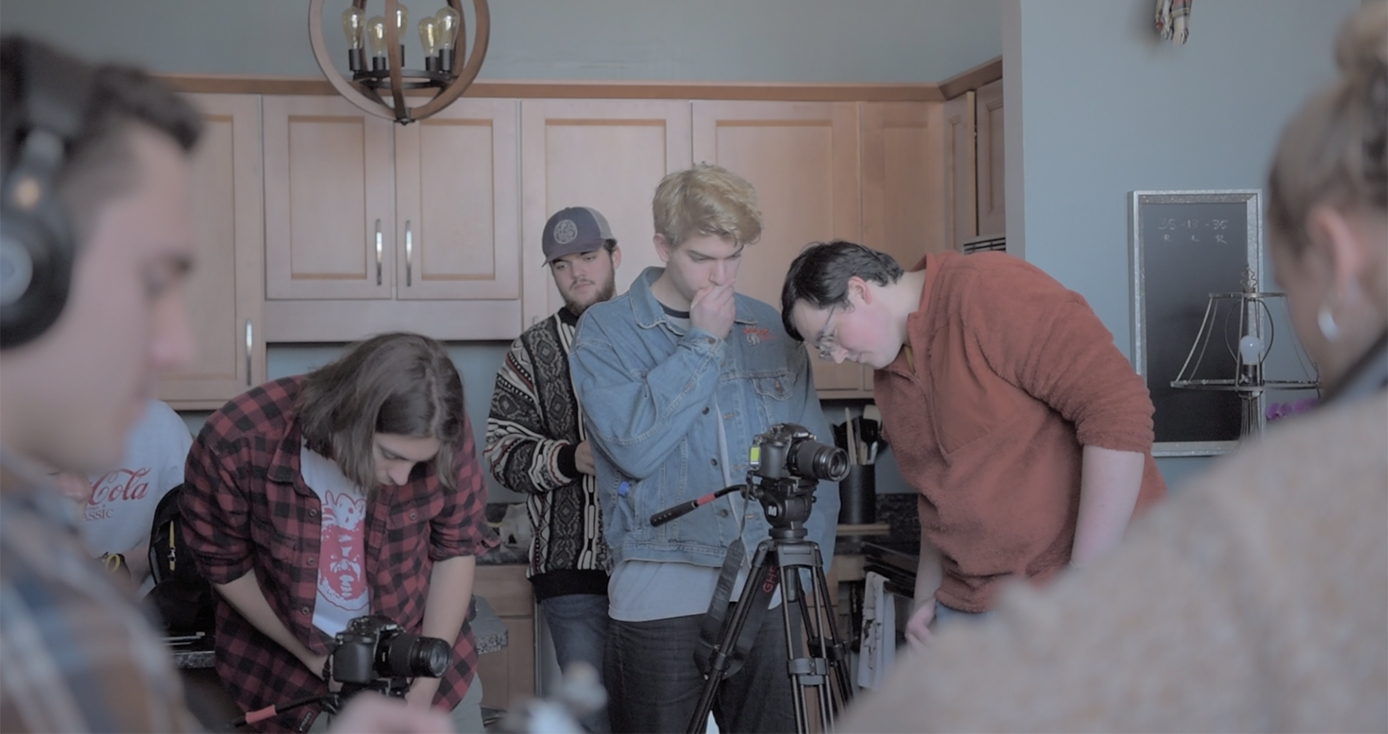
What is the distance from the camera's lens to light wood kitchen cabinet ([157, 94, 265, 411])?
12.5 ft

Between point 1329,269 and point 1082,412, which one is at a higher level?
point 1329,269

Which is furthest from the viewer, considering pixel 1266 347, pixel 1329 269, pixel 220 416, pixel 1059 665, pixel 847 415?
pixel 847 415

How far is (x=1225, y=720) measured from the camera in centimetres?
45

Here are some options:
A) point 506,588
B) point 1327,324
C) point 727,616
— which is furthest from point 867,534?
point 1327,324

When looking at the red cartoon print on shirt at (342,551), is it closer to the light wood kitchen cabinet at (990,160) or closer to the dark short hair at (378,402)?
the dark short hair at (378,402)

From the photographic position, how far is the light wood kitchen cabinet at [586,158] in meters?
3.93

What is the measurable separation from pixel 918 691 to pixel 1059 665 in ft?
0.17

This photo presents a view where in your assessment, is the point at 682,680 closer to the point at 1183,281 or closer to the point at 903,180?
the point at 1183,281

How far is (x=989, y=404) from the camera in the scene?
1.85m

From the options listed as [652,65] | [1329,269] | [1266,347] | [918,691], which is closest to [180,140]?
[918,691]

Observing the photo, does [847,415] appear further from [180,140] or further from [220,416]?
[180,140]

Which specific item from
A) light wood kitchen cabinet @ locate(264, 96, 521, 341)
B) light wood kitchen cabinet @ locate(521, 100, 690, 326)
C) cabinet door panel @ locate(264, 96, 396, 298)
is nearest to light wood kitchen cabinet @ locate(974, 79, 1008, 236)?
light wood kitchen cabinet @ locate(521, 100, 690, 326)

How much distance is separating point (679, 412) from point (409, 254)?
2047 mm

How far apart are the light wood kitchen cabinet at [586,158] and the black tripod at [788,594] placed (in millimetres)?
2030
